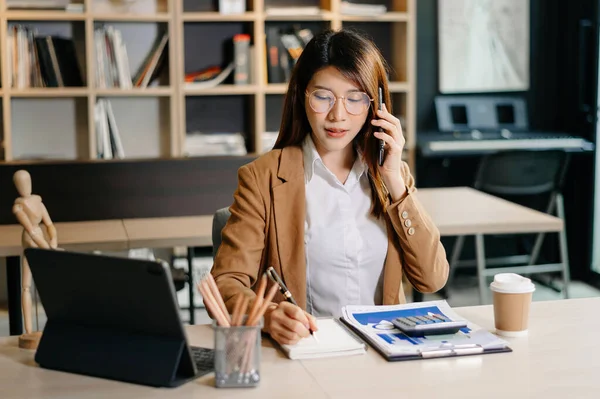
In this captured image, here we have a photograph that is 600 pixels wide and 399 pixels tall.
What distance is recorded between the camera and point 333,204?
2.07 m

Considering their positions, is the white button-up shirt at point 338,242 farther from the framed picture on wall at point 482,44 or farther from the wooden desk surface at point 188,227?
the framed picture on wall at point 482,44

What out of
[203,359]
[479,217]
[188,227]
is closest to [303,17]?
[188,227]

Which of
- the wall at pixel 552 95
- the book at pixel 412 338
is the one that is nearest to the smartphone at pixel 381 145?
the book at pixel 412 338

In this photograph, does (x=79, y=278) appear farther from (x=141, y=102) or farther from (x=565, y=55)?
(x=565, y=55)

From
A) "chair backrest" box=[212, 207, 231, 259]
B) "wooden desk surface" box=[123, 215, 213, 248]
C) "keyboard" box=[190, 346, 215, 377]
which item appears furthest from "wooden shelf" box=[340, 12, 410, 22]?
"keyboard" box=[190, 346, 215, 377]

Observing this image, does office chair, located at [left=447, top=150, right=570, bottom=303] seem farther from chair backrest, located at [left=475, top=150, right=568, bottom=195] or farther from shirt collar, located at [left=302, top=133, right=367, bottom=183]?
shirt collar, located at [left=302, top=133, right=367, bottom=183]

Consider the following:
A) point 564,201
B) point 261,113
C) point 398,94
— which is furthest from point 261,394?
point 564,201

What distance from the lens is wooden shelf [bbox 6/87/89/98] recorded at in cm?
438

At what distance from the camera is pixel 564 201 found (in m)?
5.23

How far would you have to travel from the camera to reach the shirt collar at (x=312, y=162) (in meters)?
2.07

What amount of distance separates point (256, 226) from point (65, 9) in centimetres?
Answer: 292

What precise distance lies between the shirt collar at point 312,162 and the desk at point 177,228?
1185 mm

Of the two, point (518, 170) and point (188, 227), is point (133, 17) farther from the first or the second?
point (518, 170)

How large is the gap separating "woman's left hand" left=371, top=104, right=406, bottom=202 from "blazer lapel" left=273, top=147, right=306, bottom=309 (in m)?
0.20
